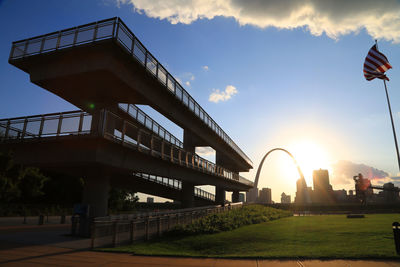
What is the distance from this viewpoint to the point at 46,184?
40594mm

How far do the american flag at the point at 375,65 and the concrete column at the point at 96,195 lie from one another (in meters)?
20.7

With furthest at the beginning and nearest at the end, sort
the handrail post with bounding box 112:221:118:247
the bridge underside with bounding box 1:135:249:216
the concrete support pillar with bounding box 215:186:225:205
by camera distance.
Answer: the concrete support pillar with bounding box 215:186:225:205 → the bridge underside with bounding box 1:135:249:216 → the handrail post with bounding box 112:221:118:247

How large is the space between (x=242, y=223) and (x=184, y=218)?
182 inches

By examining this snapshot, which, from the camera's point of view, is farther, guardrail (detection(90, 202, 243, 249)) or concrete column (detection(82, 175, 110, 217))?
concrete column (detection(82, 175, 110, 217))

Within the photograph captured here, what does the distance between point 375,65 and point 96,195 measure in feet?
72.6

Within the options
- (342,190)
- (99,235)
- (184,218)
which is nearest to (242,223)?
(184,218)

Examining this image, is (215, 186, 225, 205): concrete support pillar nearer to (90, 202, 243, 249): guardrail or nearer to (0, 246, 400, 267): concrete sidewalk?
(90, 202, 243, 249): guardrail

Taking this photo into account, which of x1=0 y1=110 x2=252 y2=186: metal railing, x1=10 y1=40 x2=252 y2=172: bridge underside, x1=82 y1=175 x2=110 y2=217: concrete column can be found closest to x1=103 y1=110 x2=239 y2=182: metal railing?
x1=0 y1=110 x2=252 y2=186: metal railing

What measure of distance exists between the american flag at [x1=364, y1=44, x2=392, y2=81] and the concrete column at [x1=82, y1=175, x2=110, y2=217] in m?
20.7

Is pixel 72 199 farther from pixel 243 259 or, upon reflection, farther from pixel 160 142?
pixel 243 259

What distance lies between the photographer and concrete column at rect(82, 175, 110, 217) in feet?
56.6

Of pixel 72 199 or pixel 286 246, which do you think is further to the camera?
pixel 72 199

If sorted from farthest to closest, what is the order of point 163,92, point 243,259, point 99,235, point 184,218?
point 163,92 → point 184,218 → point 99,235 → point 243,259

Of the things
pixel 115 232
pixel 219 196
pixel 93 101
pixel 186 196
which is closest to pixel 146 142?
pixel 93 101
